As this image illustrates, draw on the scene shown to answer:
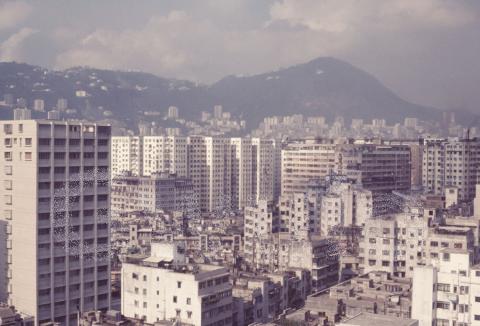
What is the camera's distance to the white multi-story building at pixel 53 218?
1348 centimetres

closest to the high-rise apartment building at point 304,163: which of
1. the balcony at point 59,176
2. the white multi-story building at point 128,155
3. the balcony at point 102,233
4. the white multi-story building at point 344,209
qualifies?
the white multi-story building at point 128,155

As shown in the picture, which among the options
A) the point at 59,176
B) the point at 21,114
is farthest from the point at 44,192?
A: the point at 21,114

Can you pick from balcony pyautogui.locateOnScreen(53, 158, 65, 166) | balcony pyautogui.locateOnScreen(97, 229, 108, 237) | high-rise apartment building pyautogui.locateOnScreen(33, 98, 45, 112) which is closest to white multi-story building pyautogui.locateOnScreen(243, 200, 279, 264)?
balcony pyautogui.locateOnScreen(97, 229, 108, 237)

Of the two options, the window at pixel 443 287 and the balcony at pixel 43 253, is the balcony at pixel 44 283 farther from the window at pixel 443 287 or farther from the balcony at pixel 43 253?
the window at pixel 443 287

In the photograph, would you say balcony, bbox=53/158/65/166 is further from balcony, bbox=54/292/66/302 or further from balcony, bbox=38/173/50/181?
balcony, bbox=54/292/66/302

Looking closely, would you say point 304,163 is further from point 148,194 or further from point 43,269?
point 43,269

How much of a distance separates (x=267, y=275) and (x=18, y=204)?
5245 millimetres

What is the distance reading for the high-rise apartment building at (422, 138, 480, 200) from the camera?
30125 mm

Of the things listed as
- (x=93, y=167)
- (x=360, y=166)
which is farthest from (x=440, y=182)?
(x=93, y=167)

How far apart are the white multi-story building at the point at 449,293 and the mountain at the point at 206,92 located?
1215 inches

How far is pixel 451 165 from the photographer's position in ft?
101

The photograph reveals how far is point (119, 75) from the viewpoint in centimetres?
7562

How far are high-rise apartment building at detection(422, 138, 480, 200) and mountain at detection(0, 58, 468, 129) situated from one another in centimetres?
963

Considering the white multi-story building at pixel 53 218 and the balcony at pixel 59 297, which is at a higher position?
the white multi-story building at pixel 53 218
